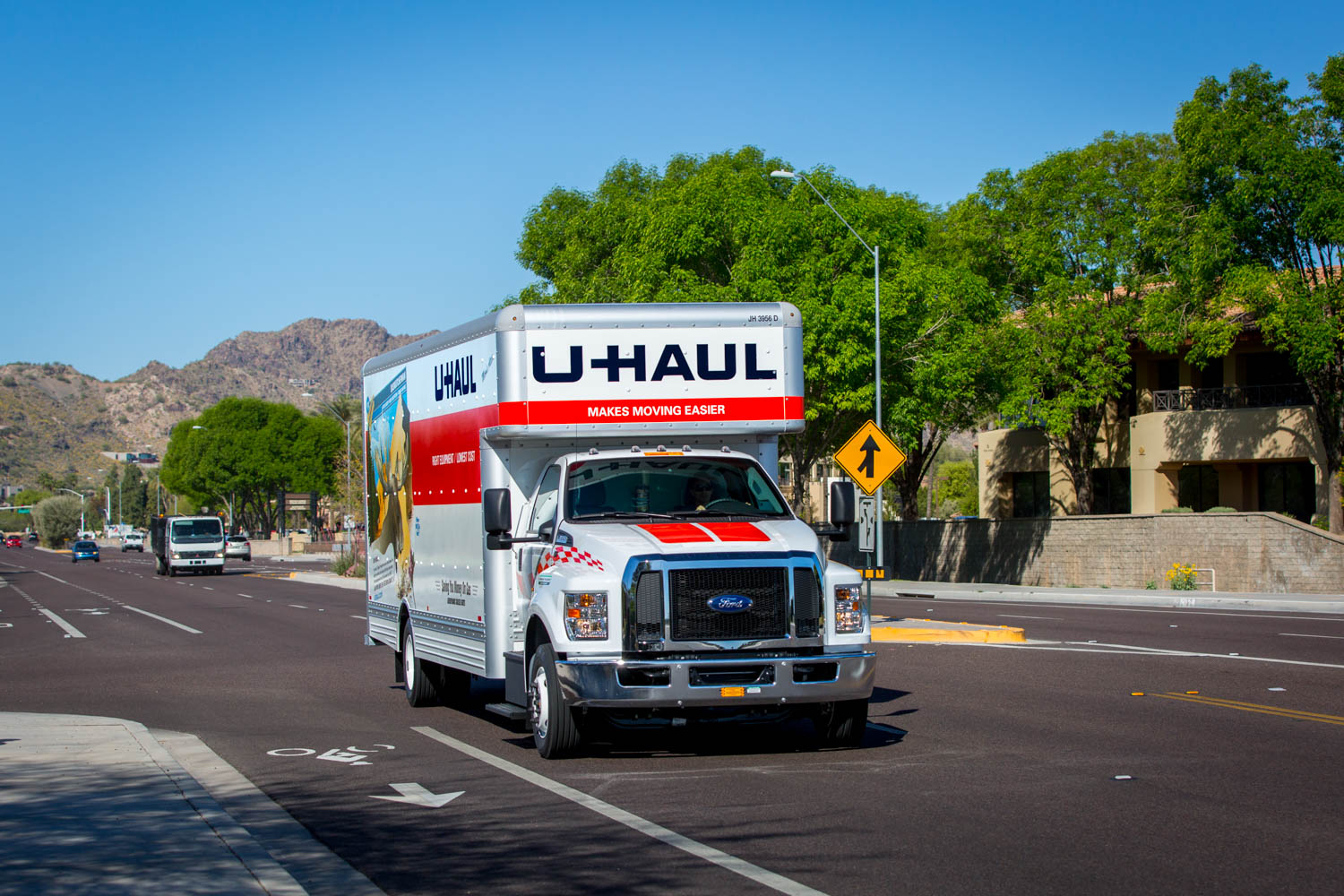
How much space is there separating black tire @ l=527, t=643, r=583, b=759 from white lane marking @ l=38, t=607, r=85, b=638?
59.0 ft

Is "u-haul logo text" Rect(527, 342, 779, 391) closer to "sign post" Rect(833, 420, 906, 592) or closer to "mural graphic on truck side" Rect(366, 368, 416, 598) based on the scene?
"mural graphic on truck side" Rect(366, 368, 416, 598)

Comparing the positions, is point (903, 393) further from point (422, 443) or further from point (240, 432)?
point (240, 432)

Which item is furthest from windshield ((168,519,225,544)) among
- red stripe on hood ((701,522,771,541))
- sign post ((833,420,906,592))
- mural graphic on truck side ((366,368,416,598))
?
red stripe on hood ((701,522,771,541))

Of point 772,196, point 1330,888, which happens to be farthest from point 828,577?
point 772,196

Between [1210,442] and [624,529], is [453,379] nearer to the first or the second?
[624,529]

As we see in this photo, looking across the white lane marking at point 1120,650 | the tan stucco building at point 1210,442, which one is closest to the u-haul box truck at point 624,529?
the white lane marking at point 1120,650

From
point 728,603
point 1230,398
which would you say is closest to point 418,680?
point 728,603

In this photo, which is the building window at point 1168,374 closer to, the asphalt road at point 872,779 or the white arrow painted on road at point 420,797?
the asphalt road at point 872,779

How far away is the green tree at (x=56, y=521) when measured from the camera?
17525cm

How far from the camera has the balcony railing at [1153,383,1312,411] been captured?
44.6 metres

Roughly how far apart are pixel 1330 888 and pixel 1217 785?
8.71 feet

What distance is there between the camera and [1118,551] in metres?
41.1

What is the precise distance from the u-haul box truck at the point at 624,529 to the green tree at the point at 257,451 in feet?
357

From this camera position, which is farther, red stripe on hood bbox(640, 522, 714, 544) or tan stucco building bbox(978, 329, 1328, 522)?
tan stucco building bbox(978, 329, 1328, 522)
